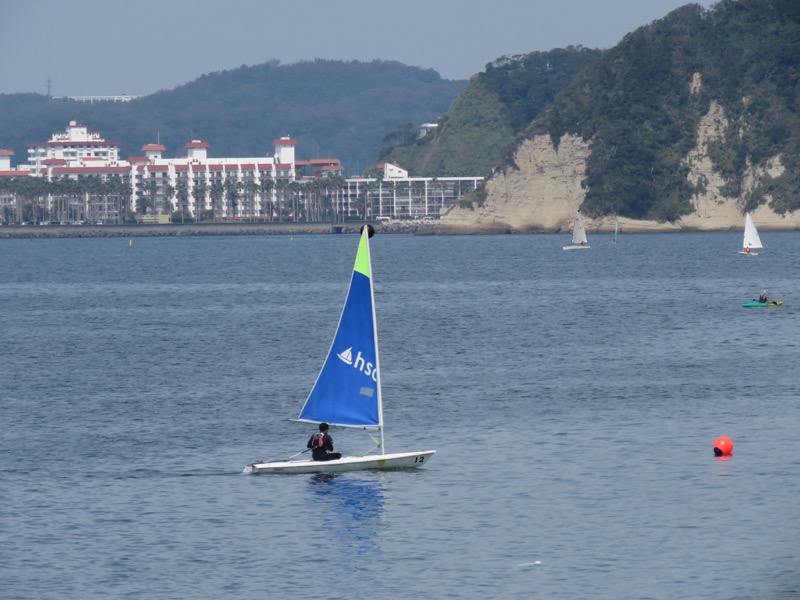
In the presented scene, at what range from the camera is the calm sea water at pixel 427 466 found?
101ft

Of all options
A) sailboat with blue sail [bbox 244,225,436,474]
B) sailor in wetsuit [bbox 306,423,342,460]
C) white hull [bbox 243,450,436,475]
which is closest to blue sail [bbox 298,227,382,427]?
sailboat with blue sail [bbox 244,225,436,474]

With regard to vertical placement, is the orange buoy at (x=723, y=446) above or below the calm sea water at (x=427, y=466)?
above

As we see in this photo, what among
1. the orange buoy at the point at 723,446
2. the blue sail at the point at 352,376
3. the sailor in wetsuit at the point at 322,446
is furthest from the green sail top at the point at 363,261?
the orange buoy at the point at 723,446

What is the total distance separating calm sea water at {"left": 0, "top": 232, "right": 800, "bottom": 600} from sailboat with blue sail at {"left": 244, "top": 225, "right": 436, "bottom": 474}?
75 cm

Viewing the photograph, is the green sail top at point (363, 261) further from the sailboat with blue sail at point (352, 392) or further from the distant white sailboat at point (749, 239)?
the distant white sailboat at point (749, 239)

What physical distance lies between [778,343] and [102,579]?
48.5 meters

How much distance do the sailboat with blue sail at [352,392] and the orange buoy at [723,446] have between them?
8.06 m

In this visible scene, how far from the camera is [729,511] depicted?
34938mm

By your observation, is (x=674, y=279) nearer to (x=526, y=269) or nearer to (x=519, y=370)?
(x=526, y=269)

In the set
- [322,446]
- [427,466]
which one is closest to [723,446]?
[427,466]

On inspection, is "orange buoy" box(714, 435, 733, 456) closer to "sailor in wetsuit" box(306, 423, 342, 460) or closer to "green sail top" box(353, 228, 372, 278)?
"sailor in wetsuit" box(306, 423, 342, 460)

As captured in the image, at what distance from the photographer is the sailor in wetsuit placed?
39562 mm

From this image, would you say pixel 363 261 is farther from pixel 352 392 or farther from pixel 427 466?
pixel 427 466

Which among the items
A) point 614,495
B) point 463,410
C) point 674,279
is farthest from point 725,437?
point 674,279
